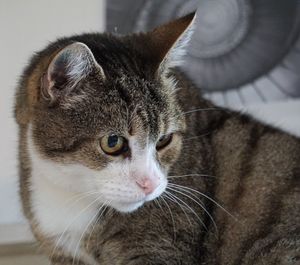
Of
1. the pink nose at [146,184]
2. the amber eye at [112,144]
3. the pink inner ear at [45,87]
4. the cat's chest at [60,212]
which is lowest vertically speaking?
the cat's chest at [60,212]

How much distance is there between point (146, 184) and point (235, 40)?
81cm

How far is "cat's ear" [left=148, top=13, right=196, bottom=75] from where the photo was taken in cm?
103

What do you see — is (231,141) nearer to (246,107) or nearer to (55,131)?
(55,131)

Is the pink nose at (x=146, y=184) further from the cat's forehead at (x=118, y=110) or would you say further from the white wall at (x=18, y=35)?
the white wall at (x=18, y=35)

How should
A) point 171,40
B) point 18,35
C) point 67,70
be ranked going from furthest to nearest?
point 18,35 → point 171,40 → point 67,70

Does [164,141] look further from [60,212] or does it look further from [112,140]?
[60,212]

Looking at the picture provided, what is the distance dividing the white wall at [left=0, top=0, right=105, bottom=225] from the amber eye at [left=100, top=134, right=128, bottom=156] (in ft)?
2.11

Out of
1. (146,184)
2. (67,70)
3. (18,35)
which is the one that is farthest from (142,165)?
(18,35)

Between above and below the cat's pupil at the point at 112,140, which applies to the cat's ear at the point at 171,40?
above

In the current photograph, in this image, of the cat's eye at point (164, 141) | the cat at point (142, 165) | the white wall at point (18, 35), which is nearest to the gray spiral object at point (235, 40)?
the white wall at point (18, 35)

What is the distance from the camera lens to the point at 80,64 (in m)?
0.92

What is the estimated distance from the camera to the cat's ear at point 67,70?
2.91 ft

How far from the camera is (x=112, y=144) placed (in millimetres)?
954

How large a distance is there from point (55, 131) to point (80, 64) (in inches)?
5.2
